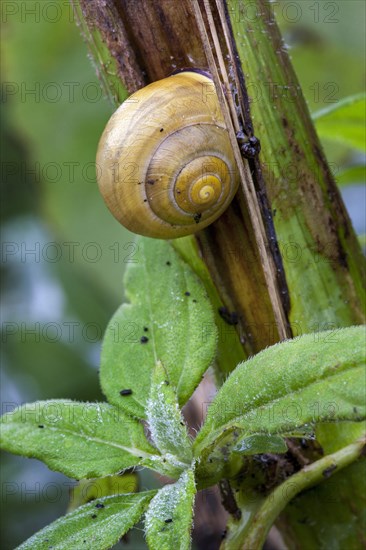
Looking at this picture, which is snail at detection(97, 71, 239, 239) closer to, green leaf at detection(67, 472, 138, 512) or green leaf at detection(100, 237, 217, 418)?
green leaf at detection(100, 237, 217, 418)

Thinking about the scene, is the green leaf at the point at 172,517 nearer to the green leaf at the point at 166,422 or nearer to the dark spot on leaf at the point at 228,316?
the green leaf at the point at 166,422

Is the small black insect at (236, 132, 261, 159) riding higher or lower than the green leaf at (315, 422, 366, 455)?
higher

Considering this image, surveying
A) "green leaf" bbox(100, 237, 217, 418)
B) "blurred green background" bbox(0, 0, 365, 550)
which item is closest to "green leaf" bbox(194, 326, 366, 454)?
"green leaf" bbox(100, 237, 217, 418)

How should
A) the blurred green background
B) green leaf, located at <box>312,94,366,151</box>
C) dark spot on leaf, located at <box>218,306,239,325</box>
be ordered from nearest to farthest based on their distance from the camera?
dark spot on leaf, located at <box>218,306,239,325</box> < green leaf, located at <box>312,94,366,151</box> < the blurred green background

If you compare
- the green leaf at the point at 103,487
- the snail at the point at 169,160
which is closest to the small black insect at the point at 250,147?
the snail at the point at 169,160

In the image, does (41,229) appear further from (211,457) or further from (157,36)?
(211,457)
